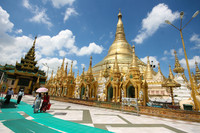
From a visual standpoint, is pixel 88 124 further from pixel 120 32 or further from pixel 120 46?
pixel 120 32

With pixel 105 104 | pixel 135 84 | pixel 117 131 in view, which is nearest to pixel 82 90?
pixel 105 104

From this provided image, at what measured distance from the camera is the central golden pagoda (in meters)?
28.6

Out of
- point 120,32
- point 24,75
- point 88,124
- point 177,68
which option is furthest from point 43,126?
point 24,75

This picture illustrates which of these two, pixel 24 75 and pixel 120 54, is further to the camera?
pixel 24 75

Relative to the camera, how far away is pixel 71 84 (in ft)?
65.9

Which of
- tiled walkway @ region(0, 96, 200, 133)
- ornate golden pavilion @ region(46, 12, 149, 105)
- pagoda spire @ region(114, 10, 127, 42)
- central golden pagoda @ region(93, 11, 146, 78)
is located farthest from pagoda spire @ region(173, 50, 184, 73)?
pagoda spire @ region(114, 10, 127, 42)

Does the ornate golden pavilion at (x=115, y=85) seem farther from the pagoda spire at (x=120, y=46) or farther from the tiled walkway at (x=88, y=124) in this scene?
the tiled walkway at (x=88, y=124)

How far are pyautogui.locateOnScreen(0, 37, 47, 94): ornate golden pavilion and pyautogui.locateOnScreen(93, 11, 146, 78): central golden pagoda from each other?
77.6 ft

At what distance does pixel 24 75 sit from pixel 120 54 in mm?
33358

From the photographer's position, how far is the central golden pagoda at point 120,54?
28617 mm

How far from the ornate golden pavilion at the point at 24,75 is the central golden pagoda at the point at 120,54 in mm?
23658

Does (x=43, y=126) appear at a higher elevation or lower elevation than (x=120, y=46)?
lower

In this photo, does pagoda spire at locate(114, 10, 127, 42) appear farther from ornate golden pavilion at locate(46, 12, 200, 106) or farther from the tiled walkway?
the tiled walkway

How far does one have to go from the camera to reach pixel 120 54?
3192 cm
